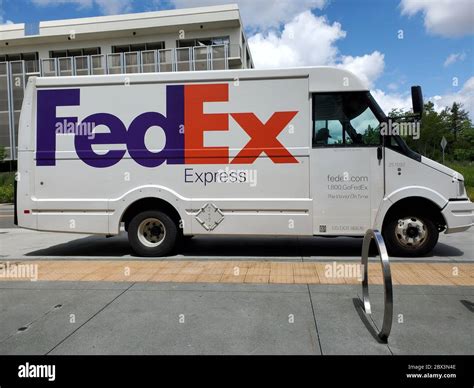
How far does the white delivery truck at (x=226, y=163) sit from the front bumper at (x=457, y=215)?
0.07 ft

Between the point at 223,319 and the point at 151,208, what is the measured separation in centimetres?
372

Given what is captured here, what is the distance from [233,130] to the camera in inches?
290

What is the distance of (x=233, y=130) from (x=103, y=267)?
309cm

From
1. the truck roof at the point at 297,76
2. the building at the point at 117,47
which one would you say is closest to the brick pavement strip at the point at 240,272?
the truck roof at the point at 297,76

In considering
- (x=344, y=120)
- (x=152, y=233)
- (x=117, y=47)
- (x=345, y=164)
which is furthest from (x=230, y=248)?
(x=117, y=47)

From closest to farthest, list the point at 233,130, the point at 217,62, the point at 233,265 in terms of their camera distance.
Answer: the point at 233,265 < the point at 233,130 < the point at 217,62

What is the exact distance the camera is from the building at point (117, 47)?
29.8 metres

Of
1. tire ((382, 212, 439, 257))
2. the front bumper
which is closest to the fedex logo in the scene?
tire ((382, 212, 439, 257))

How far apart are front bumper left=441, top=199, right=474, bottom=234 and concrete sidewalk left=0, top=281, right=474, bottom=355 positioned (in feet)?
6.33

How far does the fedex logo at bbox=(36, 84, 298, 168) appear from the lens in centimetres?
733
